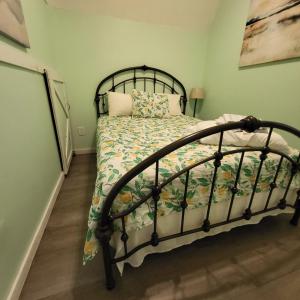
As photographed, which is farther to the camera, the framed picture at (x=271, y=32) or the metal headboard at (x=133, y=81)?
the metal headboard at (x=133, y=81)

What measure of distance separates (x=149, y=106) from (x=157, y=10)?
1339 mm

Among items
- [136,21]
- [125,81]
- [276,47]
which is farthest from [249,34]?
[125,81]

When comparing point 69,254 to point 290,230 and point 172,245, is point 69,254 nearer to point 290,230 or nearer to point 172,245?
point 172,245

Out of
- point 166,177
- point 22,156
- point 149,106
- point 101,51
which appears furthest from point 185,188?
point 101,51

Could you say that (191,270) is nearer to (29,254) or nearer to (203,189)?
(203,189)

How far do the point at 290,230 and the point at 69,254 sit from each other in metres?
1.64

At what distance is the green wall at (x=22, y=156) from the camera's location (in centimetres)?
87

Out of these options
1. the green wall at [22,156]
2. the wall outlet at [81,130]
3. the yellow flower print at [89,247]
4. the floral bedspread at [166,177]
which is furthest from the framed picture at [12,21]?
the wall outlet at [81,130]

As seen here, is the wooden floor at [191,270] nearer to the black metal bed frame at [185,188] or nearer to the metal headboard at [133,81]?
the black metal bed frame at [185,188]

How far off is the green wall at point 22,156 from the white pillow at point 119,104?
875 millimetres

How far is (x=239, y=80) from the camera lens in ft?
7.41

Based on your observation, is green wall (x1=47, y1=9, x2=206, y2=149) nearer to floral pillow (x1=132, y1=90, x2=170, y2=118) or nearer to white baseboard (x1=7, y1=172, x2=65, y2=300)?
floral pillow (x1=132, y1=90, x2=170, y2=118)

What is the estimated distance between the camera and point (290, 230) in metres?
1.32

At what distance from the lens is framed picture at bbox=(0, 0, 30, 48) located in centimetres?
96
